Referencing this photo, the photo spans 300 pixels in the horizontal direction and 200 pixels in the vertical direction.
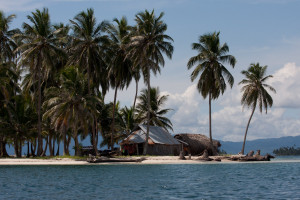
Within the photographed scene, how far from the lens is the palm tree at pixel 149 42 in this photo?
50537 mm

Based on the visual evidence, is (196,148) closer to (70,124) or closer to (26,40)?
(70,124)

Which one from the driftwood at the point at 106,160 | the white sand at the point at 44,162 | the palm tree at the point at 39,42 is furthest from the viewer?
the palm tree at the point at 39,42

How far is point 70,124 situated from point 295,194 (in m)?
28.4

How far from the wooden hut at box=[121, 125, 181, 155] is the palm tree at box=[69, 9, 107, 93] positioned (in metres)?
8.90

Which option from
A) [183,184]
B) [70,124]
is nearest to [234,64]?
[70,124]

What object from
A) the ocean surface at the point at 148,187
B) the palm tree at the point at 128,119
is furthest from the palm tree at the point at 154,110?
the ocean surface at the point at 148,187

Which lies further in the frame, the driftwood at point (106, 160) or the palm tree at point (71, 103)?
the palm tree at point (71, 103)

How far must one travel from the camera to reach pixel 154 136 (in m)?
52.9

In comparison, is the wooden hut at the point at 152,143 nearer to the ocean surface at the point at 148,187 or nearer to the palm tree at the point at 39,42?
the palm tree at the point at 39,42

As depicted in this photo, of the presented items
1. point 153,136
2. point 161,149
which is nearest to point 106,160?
point 161,149

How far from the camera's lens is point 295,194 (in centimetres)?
2009

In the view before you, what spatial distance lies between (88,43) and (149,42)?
7.38m

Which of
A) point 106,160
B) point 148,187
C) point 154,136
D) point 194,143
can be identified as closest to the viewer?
point 148,187

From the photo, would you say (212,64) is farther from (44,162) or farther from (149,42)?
(44,162)
